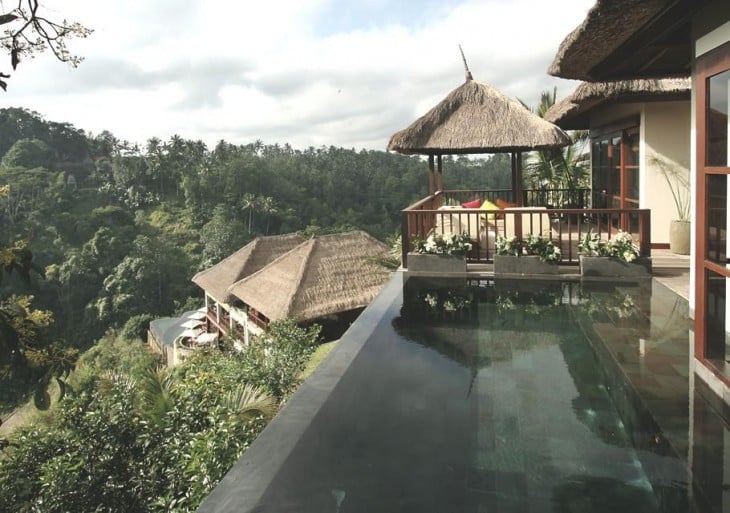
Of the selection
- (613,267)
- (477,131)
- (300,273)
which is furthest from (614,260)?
(300,273)

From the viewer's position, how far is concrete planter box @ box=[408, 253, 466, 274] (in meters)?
7.45

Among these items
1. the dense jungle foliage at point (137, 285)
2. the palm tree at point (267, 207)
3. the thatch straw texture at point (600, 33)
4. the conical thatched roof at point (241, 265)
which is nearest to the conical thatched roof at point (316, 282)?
the conical thatched roof at point (241, 265)

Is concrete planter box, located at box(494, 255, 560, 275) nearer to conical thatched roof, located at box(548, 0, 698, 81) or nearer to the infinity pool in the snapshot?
the infinity pool

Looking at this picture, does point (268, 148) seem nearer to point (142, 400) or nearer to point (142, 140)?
point (142, 140)

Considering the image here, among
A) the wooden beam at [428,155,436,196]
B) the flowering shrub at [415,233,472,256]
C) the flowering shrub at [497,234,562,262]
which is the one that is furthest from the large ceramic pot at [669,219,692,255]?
the wooden beam at [428,155,436,196]

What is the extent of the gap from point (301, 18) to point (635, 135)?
546cm

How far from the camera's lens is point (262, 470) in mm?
2703

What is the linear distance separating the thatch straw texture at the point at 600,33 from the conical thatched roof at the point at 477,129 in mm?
4655

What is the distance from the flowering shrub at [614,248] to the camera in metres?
6.77

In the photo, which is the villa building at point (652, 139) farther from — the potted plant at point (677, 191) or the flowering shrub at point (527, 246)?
the flowering shrub at point (527, 246)

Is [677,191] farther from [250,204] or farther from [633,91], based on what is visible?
[250,204]

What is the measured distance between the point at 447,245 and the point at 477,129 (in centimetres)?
335

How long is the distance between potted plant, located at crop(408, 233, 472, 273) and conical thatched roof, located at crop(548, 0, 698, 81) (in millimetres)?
2808

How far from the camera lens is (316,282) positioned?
18.4 meters
